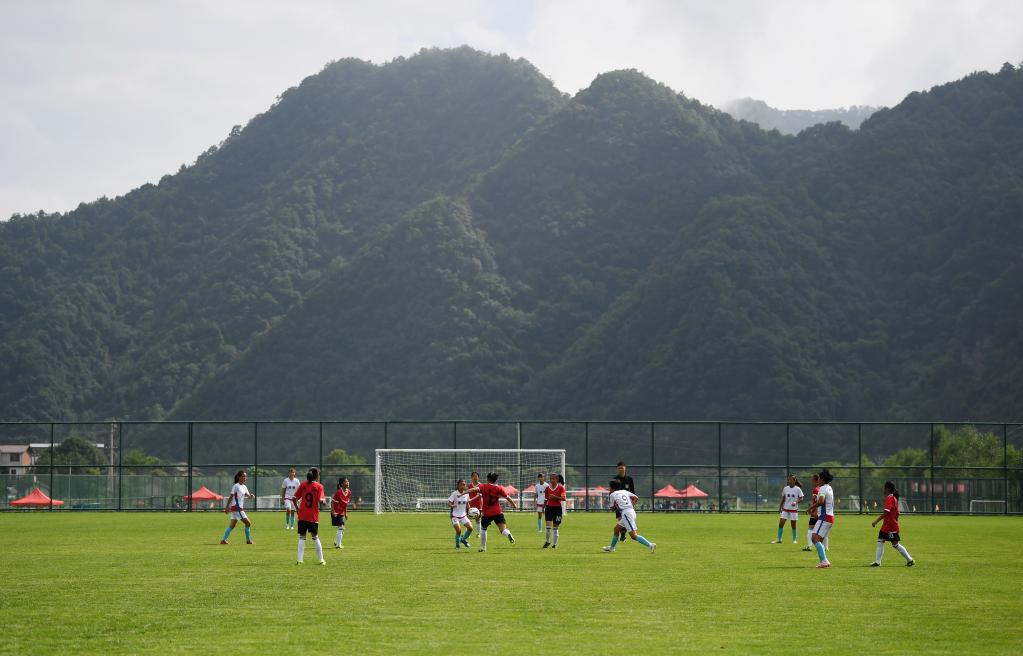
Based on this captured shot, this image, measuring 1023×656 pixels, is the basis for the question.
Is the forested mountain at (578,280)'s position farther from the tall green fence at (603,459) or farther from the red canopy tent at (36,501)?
the red canopy tent at (36,501)

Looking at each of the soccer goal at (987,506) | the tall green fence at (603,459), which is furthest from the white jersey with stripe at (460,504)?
the soccer goal at (987,506)

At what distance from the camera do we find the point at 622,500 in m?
25.9

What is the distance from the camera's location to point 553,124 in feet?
495

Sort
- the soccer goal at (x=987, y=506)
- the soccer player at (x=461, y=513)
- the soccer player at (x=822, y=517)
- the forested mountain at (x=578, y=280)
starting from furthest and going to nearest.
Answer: the forested mountain at (x=578, y=280), the soccer goal at (x=987, y=506), the soccer player at (x=461, y=513), the soccer player at (x=822, y=517)

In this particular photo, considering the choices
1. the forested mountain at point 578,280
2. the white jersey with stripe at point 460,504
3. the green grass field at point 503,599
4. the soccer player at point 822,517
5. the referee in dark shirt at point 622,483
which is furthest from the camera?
the forested mountain at point 578,280

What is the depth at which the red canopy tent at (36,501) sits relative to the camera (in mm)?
54781

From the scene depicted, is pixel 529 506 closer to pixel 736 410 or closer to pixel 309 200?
pixel 736 410

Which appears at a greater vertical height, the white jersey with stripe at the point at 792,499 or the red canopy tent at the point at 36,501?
the white jersey with stripe at the point at 792,499

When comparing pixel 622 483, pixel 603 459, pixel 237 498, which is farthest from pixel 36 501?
pixel 603 459

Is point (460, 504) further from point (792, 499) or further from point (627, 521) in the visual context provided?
point (792, 499)

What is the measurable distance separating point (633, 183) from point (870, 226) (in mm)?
30592

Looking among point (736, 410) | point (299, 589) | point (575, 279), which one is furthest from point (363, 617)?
point (575, 279)

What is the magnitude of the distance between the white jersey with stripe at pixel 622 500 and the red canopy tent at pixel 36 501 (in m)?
36.1

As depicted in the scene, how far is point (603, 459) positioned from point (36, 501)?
55010 millimetres
